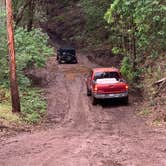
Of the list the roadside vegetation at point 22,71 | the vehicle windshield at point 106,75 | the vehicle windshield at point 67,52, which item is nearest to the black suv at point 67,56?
the vehicle windshield at point 67,52

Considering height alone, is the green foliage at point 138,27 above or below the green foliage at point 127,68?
above

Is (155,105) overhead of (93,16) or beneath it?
beneath

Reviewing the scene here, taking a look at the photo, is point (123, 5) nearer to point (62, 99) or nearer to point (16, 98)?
point (62, 99)

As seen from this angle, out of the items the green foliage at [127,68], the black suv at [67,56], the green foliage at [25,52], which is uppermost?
the green foliage at [25,52]

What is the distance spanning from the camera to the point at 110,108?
24266mm

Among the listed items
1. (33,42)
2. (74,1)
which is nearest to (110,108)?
(33,42)

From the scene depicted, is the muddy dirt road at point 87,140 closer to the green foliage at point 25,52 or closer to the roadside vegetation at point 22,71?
the roadside vegetation at point 22,71

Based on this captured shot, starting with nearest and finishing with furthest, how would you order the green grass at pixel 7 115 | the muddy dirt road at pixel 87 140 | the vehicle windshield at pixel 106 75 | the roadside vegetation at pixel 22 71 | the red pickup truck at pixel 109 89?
1. the muddy dirt road at pixel 87 140
2. the green grass at pixel 7 115
3. the roadside vegetation at pixel 22 71
4. the red pickup truck at pixel 109 89
5. the vehicle windshield at pixel 106 75

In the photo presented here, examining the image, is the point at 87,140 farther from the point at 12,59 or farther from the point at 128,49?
the point at 128,49

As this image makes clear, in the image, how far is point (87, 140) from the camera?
15.8 metres

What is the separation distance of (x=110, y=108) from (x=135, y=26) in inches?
271

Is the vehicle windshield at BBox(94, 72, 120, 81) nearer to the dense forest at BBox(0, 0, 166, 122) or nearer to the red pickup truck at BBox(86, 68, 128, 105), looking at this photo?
the red pickup truck at BBox(86, 68, 128, 105)

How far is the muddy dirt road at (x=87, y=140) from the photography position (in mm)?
12930

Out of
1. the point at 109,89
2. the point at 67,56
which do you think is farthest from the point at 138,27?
the point at 67,56
